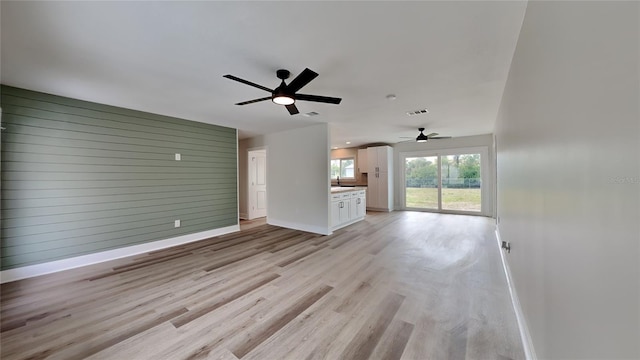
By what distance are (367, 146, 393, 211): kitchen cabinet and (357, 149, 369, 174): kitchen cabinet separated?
6.6 inches

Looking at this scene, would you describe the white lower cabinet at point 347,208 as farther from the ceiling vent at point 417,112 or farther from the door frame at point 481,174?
the door frame at point 481,174

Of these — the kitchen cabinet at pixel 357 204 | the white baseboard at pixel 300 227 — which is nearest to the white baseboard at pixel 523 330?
the white baseboard at pixel 300 227

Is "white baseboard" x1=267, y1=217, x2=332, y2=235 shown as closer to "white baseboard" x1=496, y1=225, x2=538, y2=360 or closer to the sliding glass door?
"white baseboard" x1=496, y1=225, x2=538, y2=360

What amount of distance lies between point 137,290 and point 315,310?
207cm

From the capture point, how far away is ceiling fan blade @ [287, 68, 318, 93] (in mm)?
2035

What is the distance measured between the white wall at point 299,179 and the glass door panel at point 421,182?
414 centimetres

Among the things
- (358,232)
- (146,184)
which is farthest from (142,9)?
(358,232)

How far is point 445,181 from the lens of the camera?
23.4 ft

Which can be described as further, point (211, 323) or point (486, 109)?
point (486, 109)

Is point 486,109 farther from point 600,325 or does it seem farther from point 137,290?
point 137,290

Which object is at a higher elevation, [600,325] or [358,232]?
[600,325]

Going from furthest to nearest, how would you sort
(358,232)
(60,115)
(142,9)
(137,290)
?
(358,232) → (60,115) → (137,290) → (142,9)

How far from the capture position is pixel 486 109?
3.98 m

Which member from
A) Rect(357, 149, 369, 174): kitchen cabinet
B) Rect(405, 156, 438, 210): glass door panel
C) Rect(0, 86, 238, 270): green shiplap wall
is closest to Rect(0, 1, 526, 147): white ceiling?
Rect(0, 86, 238, 270): green shiplap wall
